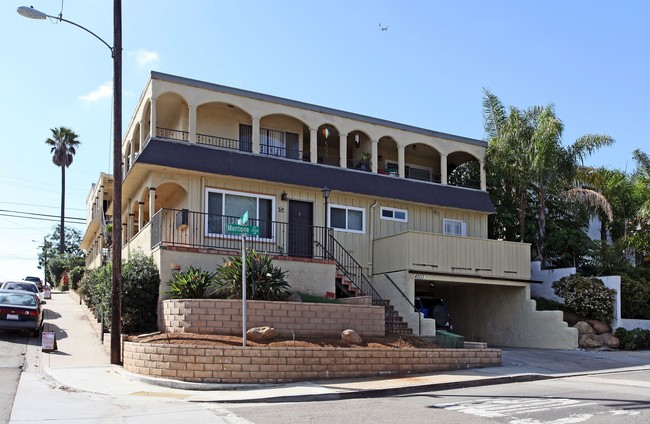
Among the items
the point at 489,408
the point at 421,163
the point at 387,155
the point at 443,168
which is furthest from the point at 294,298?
the point at 421,163

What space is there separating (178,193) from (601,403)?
1484 cm

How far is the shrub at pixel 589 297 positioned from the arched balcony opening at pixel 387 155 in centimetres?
765

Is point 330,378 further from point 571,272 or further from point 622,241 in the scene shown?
point 622,241

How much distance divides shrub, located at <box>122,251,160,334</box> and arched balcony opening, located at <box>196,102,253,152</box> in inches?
252

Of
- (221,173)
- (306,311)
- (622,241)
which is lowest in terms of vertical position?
(306,311)

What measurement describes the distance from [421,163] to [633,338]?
35.1ft

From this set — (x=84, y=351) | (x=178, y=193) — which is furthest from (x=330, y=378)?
(x=178, y=193)

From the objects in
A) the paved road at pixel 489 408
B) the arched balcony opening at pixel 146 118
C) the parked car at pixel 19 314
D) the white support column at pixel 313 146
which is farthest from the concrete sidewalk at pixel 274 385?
the white support column at pixel 313 146

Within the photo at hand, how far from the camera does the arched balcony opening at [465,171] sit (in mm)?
27688

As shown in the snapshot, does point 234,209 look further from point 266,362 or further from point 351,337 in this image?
point 266,362

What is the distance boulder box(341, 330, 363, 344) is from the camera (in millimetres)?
15816

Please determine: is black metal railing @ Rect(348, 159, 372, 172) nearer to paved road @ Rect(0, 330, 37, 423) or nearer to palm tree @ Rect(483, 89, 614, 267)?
palm tree @ Rect(483, 89, 614, 267)

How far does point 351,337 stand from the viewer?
15.8m

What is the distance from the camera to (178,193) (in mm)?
22156
